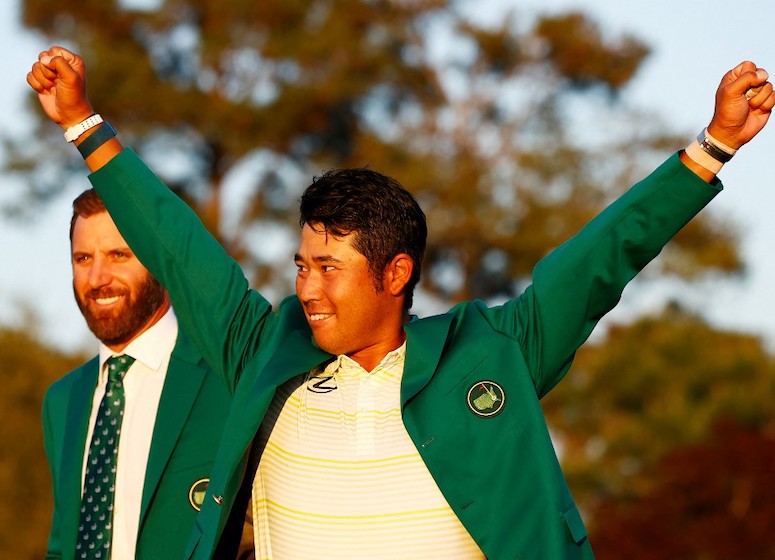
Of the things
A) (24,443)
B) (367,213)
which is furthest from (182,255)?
(24,443)

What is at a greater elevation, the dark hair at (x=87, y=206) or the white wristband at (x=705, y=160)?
the dark hair at (x=87, y=206)

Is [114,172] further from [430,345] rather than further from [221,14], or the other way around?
[221,14]

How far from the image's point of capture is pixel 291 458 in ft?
12.5

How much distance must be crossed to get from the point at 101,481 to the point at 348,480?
45.2 inches

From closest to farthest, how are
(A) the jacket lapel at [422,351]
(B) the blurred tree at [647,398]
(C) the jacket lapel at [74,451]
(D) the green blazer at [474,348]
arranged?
(D) the green blazer at [474,348] → (A) the jacket lapel at [422,351] → (C) the jacket lapel at [74,451] → (B) the blurred tree at [647,398]

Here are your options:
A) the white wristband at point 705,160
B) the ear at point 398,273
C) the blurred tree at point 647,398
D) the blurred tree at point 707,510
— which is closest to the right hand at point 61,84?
the ear at point 398,273

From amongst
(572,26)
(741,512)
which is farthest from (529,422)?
(572,26)

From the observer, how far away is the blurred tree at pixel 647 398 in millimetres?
18234

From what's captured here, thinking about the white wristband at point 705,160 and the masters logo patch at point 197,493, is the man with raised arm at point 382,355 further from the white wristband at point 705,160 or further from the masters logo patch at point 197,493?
the masters logo patch at point 197,493

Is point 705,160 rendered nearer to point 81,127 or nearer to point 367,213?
point 367,213

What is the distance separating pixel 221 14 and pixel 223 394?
1747 centimetres

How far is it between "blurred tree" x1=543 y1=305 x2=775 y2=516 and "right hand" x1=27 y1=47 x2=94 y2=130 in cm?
1409

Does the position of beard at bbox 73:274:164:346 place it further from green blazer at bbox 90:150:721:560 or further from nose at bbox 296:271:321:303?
nose at bbox 296:271:321:303

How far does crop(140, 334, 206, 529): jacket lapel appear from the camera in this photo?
14.7 feet
